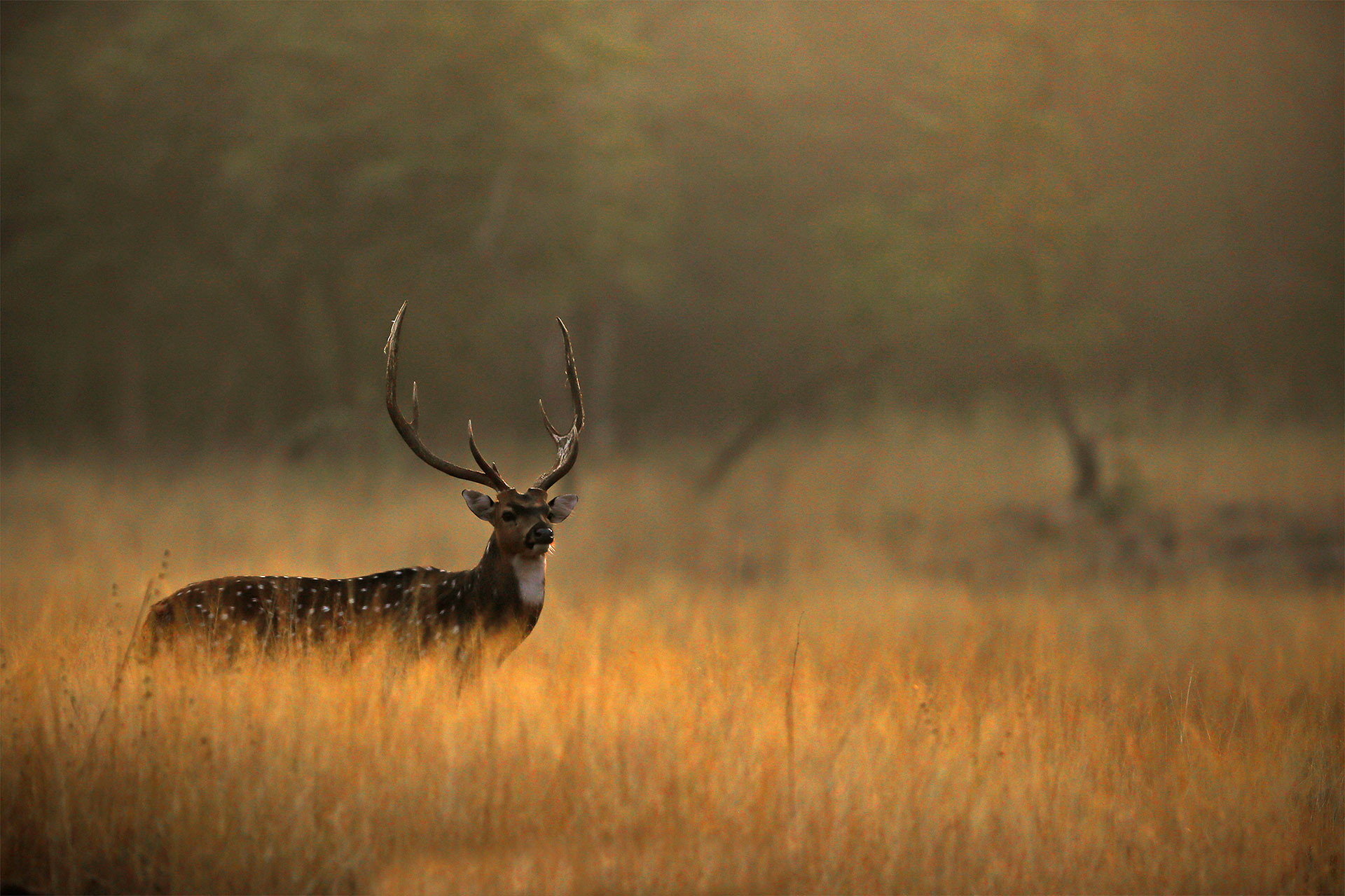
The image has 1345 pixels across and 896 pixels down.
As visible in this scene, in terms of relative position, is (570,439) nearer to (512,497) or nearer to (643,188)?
(512,497)

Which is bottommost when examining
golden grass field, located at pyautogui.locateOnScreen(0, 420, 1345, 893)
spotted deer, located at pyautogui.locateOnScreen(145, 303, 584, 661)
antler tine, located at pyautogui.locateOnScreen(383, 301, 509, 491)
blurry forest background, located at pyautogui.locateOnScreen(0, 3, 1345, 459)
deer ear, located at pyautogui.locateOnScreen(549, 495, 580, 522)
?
golden grass field, located at pyautogui.locateOnScreen(0, 420, 1345, 893)

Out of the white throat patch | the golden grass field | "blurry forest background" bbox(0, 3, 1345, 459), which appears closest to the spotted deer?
the white throat patch

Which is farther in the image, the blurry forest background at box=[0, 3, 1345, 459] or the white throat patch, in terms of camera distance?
the blurry forest background at box=[0, 3, 1345, 459]

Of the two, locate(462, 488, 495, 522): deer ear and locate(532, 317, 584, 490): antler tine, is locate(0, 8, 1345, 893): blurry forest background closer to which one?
locate(462, 488, 495, 522): deer ear

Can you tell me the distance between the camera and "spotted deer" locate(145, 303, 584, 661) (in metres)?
6.64

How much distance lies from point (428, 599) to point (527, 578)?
0.57 metres

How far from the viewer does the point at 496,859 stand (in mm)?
4656

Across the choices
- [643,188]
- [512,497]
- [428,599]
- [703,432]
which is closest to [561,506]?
[512,497]

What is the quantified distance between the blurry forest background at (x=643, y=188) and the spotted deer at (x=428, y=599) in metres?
9.72

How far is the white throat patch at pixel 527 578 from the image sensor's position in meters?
6.77

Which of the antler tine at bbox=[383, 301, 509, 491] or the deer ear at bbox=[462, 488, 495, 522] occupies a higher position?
the antler tine at bbox=[383, 301, 509, 491]

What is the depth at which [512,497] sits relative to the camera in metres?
6.76

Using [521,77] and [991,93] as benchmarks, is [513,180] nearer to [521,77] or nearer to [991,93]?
[521,77]

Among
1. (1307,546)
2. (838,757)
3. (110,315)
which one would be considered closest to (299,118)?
(110,315)
